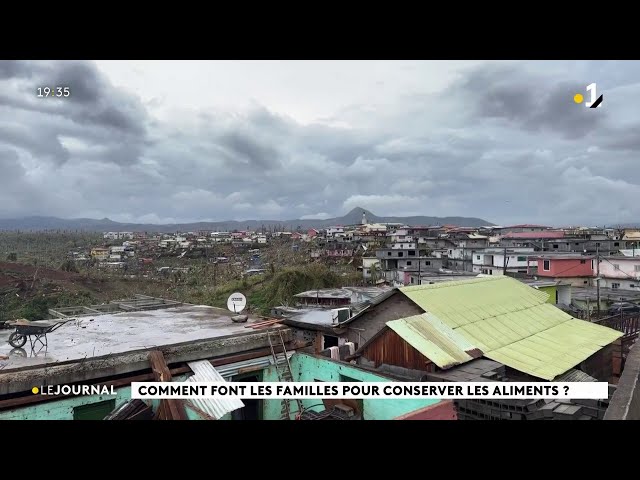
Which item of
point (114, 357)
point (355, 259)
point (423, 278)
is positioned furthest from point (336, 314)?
point (355, 259)

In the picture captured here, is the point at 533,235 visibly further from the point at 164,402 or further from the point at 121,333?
the point at 164,402

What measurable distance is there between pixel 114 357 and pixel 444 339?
320 cm

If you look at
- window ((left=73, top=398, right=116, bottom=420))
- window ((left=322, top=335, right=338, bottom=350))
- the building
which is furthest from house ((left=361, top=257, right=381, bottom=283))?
window ((left=73, top=398, right=116, bottom=420))

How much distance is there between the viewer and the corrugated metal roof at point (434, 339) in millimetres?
4305

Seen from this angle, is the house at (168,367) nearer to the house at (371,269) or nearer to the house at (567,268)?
the house at (567,268)

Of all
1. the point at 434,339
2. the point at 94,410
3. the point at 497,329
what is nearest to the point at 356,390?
the point at 94,410

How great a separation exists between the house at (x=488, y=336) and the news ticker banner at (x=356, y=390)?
4.76 feet

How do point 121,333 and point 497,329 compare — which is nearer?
point 121,333

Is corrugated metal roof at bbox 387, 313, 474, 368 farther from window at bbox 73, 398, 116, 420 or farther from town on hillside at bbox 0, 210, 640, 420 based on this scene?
window at bbox 73, 398, 116, 420

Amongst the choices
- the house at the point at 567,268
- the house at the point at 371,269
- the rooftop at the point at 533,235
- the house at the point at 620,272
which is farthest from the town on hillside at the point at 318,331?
the house at the point at 371,269

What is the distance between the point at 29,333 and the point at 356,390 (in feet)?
8.34

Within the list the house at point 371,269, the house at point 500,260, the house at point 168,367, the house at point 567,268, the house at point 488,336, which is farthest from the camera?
the house at point 371,269

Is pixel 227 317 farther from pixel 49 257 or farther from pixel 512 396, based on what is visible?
pixel 49 257

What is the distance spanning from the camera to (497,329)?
5.46 meters
